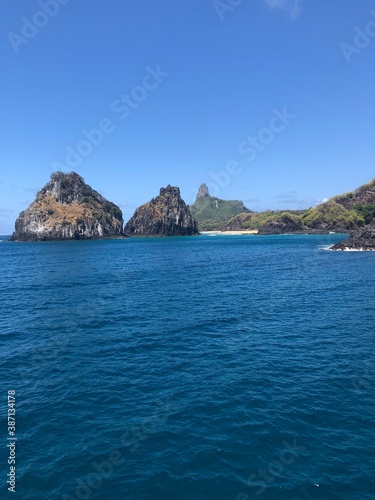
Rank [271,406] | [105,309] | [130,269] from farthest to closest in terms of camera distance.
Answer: [130,269] < [105,309] < [271,406]

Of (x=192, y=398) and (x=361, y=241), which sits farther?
(x=361, y=241)

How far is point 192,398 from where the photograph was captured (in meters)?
24.0

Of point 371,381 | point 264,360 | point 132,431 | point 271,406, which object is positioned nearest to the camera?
point 132,431

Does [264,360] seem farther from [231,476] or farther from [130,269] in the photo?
[130,269]

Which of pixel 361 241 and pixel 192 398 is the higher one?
pixel 361 241

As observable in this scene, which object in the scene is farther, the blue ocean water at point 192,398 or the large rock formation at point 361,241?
the large rock formation at point 361,241

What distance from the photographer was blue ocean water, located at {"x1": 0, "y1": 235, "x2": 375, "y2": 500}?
16.8 meters

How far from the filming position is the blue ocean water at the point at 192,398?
55.0ft

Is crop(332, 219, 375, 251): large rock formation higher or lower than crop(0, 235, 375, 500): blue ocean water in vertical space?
higher

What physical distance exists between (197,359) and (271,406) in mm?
9579

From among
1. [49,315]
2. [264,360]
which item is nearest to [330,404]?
[264,360]

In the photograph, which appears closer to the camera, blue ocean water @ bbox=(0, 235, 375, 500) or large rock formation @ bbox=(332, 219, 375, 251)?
blue ocean water @ bbox=(0, 235, 375, 500)

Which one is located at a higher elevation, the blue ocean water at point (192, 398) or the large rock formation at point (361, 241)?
the large rock formation at point (361, 241)

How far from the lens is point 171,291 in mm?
63562
